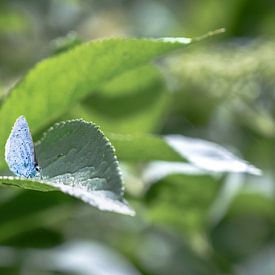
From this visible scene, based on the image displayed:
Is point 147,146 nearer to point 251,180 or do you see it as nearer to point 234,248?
point 251,180

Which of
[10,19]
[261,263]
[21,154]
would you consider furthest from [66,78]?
[261,263]

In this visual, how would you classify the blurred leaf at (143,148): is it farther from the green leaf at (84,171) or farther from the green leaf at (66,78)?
the green leaf at (84,171)

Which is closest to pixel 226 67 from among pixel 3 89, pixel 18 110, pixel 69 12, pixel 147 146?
pixel 3 89

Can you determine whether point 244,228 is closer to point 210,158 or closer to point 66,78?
point 210,158

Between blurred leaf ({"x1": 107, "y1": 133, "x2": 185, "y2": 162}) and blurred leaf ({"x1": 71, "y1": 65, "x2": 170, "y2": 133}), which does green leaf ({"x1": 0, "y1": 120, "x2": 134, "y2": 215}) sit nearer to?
blurred leaf ({"x1": 107, "y1": 133, "x2": 185, "y2": 162})

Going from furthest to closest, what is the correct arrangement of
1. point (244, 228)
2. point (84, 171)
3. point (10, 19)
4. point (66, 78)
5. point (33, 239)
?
point (244, 228)
point (10, 19)
point (33, 239)
point (66, 78)
point (84, 171)

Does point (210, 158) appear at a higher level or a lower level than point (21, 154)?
higher

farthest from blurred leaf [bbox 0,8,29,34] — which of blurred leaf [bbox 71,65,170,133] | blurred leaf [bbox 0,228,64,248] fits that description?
blurred leaf [bbox 0,228,64,248]
